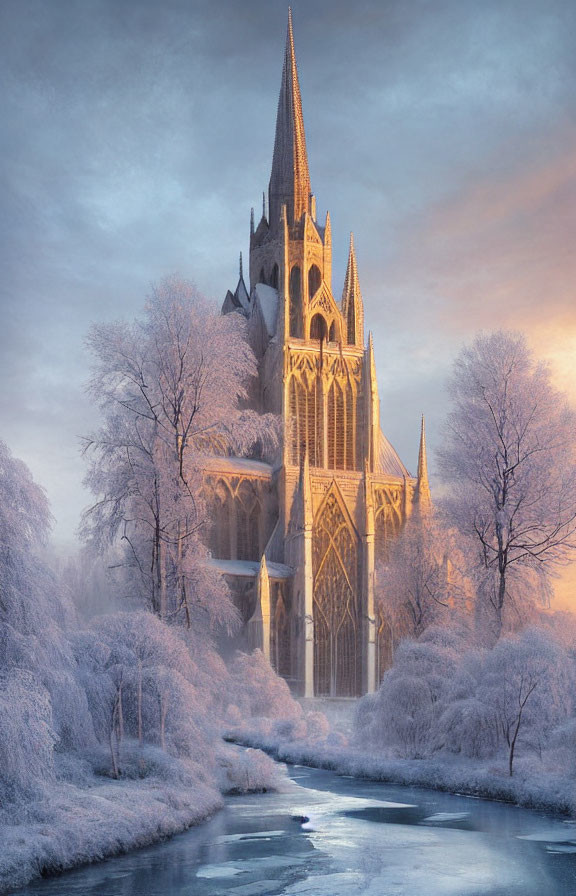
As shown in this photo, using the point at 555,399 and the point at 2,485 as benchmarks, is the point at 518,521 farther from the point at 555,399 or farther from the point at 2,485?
the point at 2,485

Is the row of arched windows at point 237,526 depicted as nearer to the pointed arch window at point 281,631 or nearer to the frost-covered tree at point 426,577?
the pointed arch window at point 281,631

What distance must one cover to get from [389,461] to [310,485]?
10.3 m

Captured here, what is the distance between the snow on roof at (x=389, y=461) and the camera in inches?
2285

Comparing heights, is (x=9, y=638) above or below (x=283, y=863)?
above

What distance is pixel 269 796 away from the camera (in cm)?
1961

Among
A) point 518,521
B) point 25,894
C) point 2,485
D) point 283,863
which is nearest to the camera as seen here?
point 25,894

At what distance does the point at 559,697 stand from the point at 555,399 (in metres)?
8.11

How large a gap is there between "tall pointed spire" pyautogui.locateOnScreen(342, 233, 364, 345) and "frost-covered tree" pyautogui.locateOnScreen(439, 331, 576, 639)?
33.8m

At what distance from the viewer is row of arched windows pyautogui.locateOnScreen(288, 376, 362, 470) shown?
54.9 meters

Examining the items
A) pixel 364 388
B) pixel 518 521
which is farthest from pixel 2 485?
pixel 364 388

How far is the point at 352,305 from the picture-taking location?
59.8 metres

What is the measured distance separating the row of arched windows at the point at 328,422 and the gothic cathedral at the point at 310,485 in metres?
0.07

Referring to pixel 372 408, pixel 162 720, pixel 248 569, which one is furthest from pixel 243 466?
pixel 162 720

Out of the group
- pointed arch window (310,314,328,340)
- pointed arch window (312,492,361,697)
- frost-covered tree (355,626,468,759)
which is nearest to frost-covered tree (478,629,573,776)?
frost-covered tree (355,626,468,759)
